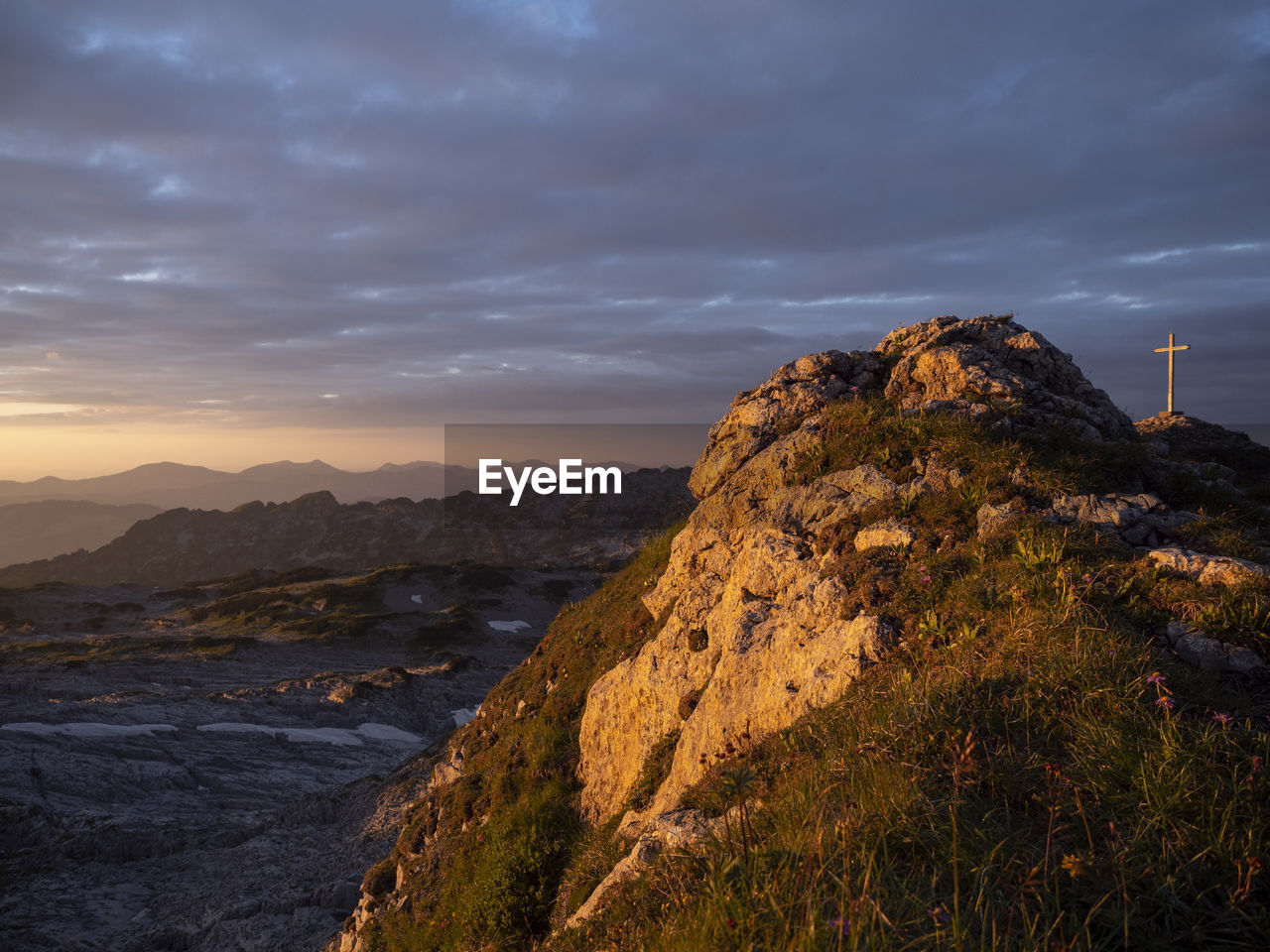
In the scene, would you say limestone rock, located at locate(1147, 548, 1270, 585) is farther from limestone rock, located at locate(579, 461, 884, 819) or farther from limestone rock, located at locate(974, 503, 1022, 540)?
limestone rock, located at locate(579, 461, 884, 819)

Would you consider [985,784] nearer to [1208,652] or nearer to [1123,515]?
[1208,652]

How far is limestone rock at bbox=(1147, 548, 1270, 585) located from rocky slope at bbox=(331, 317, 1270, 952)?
0.09ft

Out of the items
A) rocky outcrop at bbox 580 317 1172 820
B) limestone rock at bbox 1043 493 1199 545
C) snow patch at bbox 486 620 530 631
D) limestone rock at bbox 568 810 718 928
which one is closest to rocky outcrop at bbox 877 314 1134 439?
rocky outcrop at bbox 580 317 1172 820

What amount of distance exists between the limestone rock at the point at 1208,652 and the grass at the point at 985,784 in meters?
0.17

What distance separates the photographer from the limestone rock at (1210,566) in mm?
6230

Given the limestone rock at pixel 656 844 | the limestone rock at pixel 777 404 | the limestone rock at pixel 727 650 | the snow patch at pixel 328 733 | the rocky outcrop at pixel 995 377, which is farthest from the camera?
the snow patch at pixel 328 733

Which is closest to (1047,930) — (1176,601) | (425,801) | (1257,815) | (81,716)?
(1257,815)

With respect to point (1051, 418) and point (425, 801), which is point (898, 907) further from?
point (425, 801)

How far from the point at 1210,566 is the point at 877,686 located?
3683 millimetres

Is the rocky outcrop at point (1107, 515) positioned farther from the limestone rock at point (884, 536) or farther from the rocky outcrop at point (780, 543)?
the limestone rock at point (884, 536)

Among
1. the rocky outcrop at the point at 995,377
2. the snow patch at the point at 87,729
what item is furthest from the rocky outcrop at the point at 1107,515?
the snow patch at the point at 87,729

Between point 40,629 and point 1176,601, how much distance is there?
92104mm

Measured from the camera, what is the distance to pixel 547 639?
1725 centimetres

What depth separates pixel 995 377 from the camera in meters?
12.4
